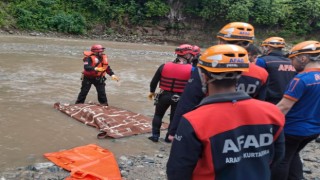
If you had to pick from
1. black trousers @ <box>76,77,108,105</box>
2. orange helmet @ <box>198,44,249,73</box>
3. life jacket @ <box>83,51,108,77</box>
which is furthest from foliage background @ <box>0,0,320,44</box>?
orange helmet @ <box>198,44,249,73</box>

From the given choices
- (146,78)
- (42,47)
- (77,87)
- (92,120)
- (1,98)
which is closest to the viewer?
(92,120)

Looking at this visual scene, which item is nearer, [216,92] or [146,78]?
[216,92]

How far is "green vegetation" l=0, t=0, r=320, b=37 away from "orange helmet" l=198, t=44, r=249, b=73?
27595 millimetres

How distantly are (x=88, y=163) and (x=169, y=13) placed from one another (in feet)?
92.8

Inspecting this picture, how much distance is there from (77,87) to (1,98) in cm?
263

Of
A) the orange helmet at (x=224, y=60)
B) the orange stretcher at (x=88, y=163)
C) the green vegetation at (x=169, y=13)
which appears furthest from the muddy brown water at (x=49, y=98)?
the green vegetation at (x=169, y=13)

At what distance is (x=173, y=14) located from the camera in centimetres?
3234

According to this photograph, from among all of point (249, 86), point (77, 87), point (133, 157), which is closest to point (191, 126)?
point (249, 86)

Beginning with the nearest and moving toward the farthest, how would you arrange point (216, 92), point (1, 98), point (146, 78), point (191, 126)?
1. point (191, 126)
2. point (216, 92)
3. point (1, 98)
4. point (146, 78)

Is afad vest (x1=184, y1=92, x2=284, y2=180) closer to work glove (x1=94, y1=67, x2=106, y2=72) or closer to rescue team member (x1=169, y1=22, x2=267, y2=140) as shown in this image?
rescue team member (x1=169, y1=22, x2=267, y2=140)

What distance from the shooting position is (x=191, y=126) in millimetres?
2088

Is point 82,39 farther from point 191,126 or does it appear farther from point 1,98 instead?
point 191,126

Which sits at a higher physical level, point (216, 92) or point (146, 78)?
point (216, 92)

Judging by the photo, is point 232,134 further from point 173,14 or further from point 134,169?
point 173,14
